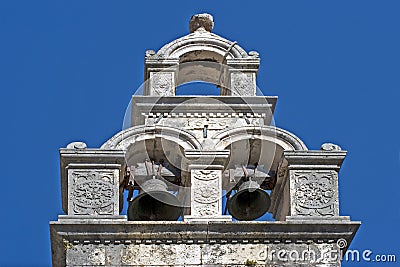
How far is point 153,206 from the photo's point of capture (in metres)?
24.8

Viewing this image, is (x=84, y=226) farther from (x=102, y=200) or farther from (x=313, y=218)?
(x=313, y=218)

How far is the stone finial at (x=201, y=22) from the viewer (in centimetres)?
2694

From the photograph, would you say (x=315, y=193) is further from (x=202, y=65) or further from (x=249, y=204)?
(x=202, y=65)

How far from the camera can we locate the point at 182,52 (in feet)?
86.5

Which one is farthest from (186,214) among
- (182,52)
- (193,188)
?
(182,52)

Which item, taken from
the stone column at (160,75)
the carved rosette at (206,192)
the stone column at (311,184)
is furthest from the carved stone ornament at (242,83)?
the carved rosette at (206,192)

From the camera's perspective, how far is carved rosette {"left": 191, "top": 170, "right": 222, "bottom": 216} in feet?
79.6

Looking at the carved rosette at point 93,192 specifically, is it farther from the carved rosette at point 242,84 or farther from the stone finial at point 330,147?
the stone finial at point 330,147

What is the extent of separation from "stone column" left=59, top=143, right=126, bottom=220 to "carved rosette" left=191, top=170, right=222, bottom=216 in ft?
2.87

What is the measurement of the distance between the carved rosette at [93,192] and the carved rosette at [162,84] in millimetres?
1714

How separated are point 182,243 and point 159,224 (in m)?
0.34

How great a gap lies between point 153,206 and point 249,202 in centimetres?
114

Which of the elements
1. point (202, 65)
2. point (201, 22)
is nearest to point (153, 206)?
point (202, 65)

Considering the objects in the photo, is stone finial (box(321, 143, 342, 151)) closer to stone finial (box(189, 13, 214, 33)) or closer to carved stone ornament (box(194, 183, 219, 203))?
carved stone ornament (box(194, 183, 219, 203))
